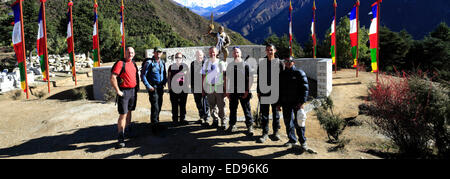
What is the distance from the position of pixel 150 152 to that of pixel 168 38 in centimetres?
5489

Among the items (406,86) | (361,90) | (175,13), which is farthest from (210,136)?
(175,13)

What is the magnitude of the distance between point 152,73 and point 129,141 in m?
1.38

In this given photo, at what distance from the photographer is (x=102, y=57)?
34.1m

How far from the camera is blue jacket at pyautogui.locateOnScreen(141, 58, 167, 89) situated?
5309 mm

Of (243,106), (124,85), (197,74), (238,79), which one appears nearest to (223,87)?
(238,79)

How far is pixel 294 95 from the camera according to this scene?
433 cm

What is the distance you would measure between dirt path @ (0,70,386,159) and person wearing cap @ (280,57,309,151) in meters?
0.37

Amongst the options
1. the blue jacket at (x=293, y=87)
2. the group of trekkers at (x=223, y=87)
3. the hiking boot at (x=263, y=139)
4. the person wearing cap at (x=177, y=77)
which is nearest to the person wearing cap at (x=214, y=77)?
the group of trekkers at (x=223, y=87)

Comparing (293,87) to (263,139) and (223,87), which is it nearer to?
(263,139)

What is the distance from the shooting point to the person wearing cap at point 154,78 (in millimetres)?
5314

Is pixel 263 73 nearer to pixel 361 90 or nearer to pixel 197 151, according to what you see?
pixel 197 151

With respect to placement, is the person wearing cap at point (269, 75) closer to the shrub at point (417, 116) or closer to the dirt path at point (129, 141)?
the dirt path at point (129, 141)

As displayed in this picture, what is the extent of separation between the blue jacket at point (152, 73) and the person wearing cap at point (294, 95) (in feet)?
8.00
